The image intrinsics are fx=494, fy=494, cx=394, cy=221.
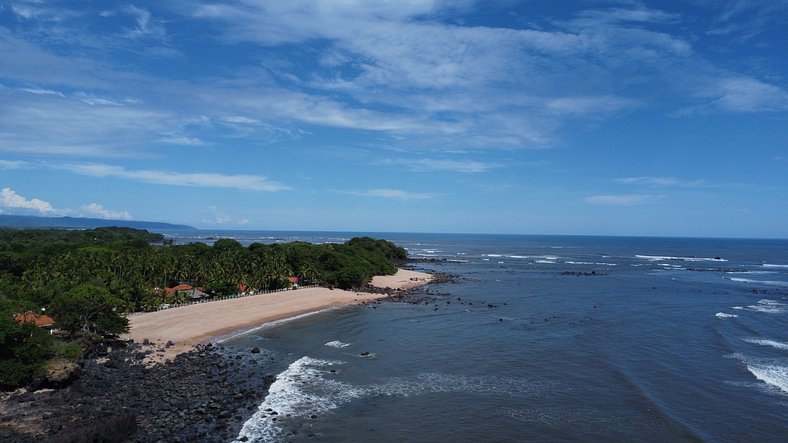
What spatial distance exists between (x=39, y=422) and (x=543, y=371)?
25.8 meters

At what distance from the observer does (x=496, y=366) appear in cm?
3117

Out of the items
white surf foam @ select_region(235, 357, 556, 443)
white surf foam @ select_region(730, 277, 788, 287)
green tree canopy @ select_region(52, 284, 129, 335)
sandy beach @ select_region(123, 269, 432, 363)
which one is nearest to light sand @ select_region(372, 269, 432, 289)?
sandy beach @ select_region(123, 269, 432, 363)

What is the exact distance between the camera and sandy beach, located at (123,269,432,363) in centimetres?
3606

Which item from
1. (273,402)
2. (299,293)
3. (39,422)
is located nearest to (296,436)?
(273,402)

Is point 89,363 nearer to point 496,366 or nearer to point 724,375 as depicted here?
point 496,366

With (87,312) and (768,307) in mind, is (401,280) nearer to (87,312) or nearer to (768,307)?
(768,307)

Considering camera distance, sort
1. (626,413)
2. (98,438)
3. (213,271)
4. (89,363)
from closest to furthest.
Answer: (98,438)
(626,413)
(89,363)
(213,271)

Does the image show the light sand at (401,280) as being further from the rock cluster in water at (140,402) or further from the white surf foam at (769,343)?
the rock cluster in water at (140,402)

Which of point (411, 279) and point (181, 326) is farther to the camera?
point (411, 279)

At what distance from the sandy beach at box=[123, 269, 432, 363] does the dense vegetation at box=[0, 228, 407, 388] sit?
8.01 ft

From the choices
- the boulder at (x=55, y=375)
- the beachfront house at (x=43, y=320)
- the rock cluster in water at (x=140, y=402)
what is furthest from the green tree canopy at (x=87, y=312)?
the boulder at (x=55, y=375)

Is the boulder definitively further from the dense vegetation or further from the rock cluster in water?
the dense vegetation

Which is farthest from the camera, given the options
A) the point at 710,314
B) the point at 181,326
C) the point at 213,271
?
the point at 213,271

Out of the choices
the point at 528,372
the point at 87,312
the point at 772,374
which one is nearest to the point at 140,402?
the point at 87,312
